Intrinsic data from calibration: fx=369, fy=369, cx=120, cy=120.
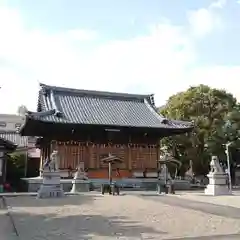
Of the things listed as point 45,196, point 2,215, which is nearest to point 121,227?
point 2,215

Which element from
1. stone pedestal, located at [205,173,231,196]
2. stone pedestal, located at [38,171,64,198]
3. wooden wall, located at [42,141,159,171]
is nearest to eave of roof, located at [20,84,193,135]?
wooden wall, located at [42,141,159,171]

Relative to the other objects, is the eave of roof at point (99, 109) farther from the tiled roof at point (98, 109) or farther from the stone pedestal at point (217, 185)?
the stone pedestal at point (217, 185)

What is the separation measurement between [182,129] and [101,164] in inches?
338

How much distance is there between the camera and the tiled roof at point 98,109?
34188mm

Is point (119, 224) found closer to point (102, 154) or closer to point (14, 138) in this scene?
point (102, 154)

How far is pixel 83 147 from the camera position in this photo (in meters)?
34.5

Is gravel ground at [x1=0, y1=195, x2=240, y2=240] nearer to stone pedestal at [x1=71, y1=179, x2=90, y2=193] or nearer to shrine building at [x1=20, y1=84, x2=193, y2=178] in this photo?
stone pedestal at [x1=71, y1=179, x2=90, y2=193]

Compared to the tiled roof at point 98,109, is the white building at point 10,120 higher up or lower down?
higher up

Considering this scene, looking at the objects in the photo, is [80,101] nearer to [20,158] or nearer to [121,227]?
[20,158]

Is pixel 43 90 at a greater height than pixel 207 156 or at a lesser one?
greater

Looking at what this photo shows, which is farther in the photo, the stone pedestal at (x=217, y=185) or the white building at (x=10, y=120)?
the white building at (x=10, y=120)

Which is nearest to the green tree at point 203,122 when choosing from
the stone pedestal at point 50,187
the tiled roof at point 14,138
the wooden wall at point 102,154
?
the wooden wall at point 102,154

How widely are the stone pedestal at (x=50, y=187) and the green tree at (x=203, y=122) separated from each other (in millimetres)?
23123

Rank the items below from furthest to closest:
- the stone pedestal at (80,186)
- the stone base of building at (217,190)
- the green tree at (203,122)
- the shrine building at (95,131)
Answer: the green tree at (203,122) → the shrine building at (95,131) → the stone pedestal at (80,186) → the stone base of building at (217,190)
